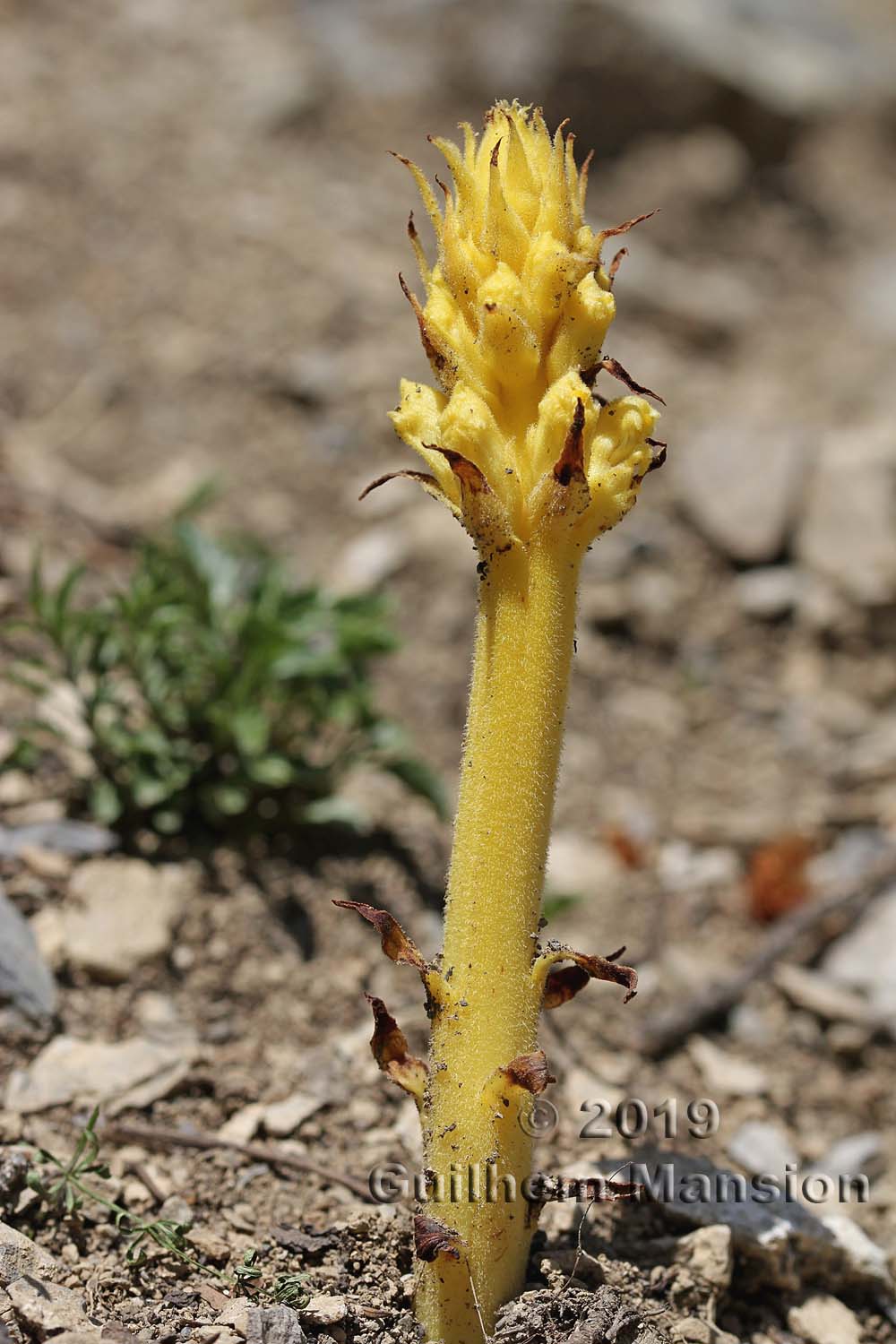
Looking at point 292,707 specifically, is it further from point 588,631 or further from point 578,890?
point 588,631

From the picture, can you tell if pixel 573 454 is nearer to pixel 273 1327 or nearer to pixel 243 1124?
pixel 273 1327

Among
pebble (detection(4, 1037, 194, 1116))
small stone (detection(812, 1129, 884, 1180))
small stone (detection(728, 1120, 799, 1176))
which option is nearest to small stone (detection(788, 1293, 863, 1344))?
small stone (detection(728, 1120, 799, 1176))

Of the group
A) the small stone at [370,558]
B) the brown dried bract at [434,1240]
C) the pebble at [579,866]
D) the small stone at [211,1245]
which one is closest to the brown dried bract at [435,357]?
the brown dried bract at [434,1240]

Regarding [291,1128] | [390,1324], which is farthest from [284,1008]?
[390,1324]

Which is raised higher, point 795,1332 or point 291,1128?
point 291,1128

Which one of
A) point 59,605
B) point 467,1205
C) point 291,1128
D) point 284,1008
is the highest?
point 59,605

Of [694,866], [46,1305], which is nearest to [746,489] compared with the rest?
[694,866]

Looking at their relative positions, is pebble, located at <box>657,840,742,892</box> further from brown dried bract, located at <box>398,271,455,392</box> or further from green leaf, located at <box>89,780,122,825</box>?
brown dried bract, located at <box>398,271,455,392</box>
